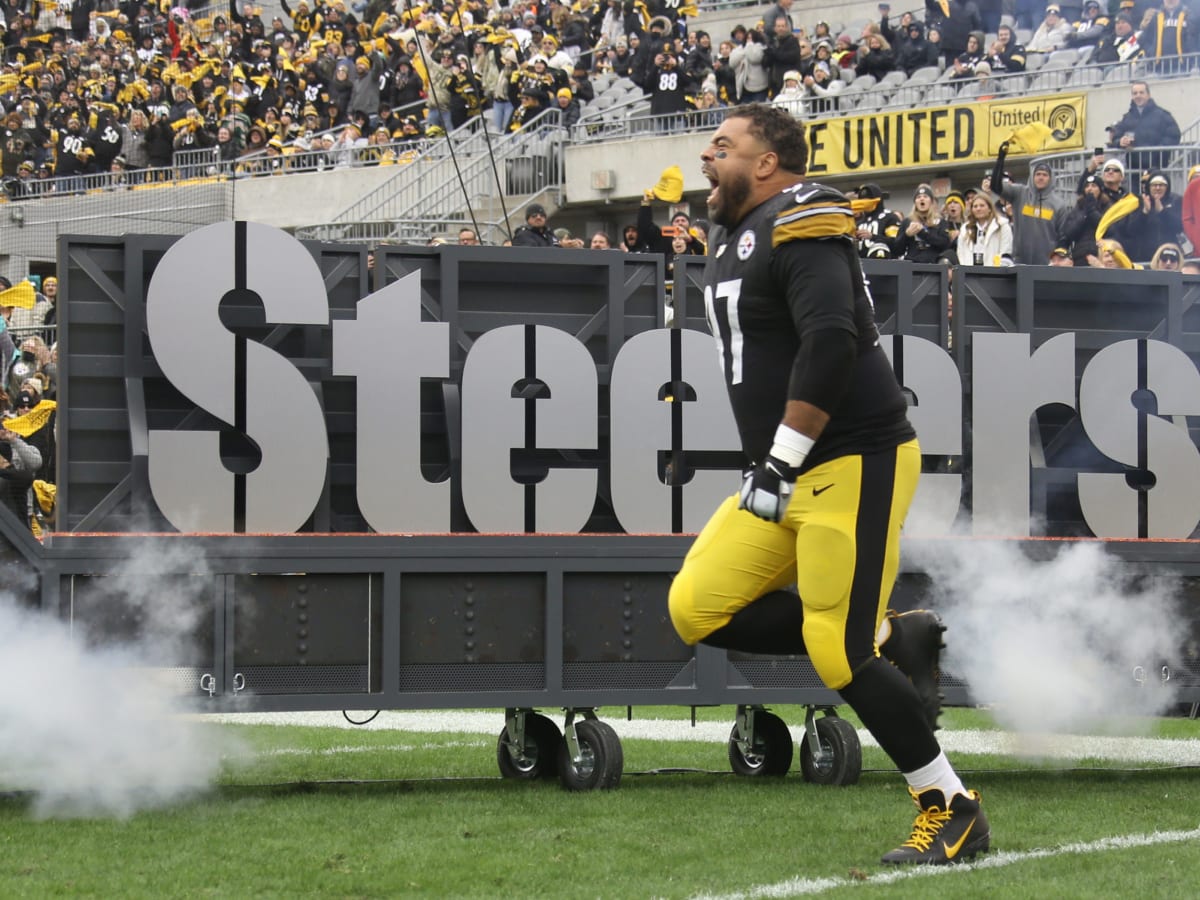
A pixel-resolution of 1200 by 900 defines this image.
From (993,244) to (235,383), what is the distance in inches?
265

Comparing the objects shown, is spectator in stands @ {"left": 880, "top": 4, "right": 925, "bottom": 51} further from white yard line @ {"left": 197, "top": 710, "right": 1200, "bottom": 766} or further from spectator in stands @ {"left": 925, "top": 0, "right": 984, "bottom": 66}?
white yard line @ {"left": 197, "top": 710, "right": 1200, "bottom": 766}

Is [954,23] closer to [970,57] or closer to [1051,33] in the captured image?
[970,57]

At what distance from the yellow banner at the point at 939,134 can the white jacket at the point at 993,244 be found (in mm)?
6530

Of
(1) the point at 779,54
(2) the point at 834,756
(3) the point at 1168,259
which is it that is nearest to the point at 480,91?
(1) the point at 779,54

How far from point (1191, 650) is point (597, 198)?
1680cm

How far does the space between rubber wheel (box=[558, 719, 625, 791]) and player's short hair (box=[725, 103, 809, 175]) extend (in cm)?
259

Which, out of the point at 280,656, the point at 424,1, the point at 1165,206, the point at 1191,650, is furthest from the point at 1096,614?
the point at 424,1

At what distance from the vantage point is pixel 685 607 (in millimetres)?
4957

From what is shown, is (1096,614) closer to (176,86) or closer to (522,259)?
(522,259)

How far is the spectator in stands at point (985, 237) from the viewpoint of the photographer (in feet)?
38.8

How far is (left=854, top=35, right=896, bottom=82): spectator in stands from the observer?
68.5 feet

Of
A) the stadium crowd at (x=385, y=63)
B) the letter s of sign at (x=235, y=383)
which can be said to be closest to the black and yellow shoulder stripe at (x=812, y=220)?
the letter s of sign at (x=235, y=383)

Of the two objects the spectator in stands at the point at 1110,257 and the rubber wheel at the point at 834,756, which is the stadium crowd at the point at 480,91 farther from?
the rubber wheel at the point at 834,756

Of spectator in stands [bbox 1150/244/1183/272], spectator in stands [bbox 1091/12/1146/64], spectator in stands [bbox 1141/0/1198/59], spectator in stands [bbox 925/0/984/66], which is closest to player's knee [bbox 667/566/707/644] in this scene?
spectator in stands [bbox 1150/244/1183/272]
